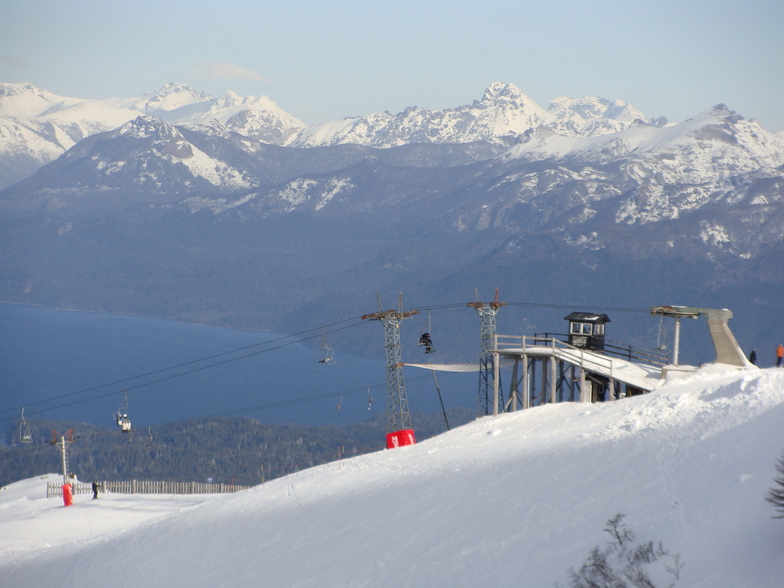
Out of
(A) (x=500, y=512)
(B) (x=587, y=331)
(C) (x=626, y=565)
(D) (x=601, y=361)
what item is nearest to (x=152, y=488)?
(D) (x=601, y=361)

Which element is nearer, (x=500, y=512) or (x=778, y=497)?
(x=778, y=497)

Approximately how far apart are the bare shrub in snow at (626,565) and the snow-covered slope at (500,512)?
0.19 m

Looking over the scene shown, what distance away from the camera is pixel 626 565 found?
1853 cm

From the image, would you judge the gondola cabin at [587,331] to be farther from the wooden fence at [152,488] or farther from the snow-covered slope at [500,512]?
the wooden fence at [152,488]

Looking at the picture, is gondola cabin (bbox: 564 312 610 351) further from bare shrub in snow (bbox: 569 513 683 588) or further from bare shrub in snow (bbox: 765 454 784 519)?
bare shrub in snow (bbox: 569 513 683 588)

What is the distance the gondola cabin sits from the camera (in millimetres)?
47625

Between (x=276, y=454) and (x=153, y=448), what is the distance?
2364 centimetres

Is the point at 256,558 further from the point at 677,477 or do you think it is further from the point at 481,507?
the point at 677,477

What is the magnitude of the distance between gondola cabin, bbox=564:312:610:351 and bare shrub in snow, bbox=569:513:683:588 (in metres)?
28.4

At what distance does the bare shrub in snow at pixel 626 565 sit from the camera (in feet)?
58.9

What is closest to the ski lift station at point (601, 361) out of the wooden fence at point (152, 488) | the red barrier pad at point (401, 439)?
the red barrier pad at point (401, 439)

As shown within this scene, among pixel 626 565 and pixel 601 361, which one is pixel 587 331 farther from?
pixel 626 565

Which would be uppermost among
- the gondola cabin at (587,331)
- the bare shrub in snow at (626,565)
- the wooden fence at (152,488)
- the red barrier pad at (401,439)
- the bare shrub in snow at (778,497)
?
the gondola cabin at (587,331)

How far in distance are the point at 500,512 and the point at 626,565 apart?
5.58 meters
